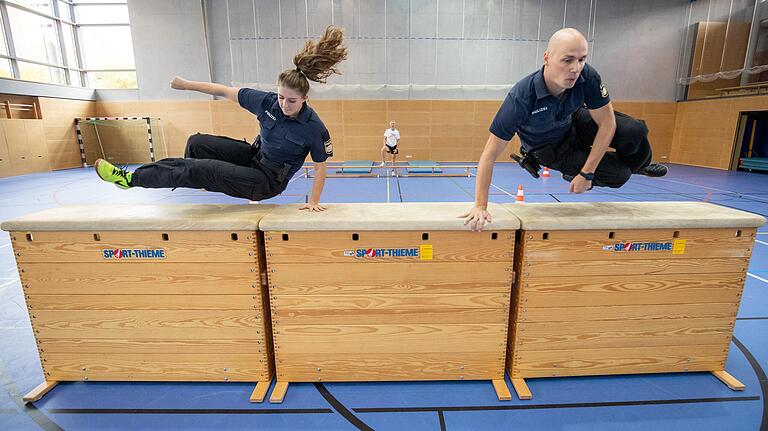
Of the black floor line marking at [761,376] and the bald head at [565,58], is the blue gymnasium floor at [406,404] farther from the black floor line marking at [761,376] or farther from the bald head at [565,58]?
the bald head at [565,58]

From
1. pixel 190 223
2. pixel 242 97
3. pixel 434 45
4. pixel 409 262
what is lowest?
pixel 409 262

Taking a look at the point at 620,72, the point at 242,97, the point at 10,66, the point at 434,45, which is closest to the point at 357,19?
the point at 434,45

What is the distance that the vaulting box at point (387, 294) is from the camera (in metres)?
2.15

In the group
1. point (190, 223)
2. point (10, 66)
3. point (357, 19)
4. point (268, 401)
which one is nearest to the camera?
point (190, 223)

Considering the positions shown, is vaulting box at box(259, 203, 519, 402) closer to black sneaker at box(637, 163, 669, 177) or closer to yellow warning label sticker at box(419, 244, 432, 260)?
yellow warning label sticker at box(419, 244, 432, 260)

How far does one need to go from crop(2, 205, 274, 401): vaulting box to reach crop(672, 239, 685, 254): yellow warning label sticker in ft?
8.15

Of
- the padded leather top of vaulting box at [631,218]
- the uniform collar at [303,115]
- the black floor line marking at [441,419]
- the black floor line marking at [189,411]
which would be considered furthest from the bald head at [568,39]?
the black floor line marking at [189,411]

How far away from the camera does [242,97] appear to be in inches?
104

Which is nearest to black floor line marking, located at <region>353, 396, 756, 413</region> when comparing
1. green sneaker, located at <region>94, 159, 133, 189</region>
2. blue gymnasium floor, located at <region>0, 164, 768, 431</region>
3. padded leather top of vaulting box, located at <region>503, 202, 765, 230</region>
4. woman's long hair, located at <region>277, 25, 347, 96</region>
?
blue gymnasium floor, located at <region>0, 164, 768, 431</region>

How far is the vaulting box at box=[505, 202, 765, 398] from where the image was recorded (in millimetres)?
2205

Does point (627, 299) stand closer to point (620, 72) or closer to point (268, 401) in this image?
point (268, 401)

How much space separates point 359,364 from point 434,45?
566 inches

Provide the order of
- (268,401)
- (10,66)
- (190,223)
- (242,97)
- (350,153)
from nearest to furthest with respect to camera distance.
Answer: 1. (190,223)
2. (268,401)
3. (242,97)
4. (10,66)
5. (350,153)

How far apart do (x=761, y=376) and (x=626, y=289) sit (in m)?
1.12
